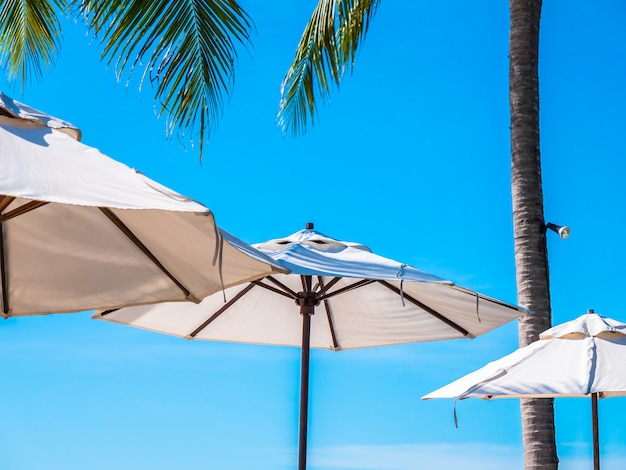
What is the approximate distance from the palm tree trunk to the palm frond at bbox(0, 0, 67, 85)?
5.25 metres

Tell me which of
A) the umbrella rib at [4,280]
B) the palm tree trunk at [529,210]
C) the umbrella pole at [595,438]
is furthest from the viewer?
the palm tree trunk at [529,210]

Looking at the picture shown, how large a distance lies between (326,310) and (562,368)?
251cm

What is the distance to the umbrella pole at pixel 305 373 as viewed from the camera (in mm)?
6668

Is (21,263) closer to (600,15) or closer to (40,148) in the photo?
(40,148)

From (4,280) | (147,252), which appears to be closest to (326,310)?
(147,252)

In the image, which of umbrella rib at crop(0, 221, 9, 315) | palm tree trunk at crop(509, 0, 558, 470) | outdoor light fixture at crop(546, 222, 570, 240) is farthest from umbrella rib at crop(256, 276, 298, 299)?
outdoor light fixture at crop(546, 222, 570, 240)

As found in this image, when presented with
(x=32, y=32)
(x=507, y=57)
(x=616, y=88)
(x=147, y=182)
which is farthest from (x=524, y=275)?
(x=616, y=88)

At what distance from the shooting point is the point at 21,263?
5.05m

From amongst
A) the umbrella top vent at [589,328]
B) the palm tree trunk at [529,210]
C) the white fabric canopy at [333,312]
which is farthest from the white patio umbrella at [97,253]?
the palm tree trunk at [529,210]

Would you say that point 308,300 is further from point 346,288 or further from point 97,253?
point 97,253

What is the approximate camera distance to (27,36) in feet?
34.5

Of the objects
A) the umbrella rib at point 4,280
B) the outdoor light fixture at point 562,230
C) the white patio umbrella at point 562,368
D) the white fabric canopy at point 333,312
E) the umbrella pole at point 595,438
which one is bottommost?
the umbrella pole at point 595,438

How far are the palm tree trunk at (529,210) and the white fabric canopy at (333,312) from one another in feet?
3.84

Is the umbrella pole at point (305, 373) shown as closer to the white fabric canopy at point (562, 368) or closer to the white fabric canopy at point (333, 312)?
the white fabric canopy at point (333, 312)
